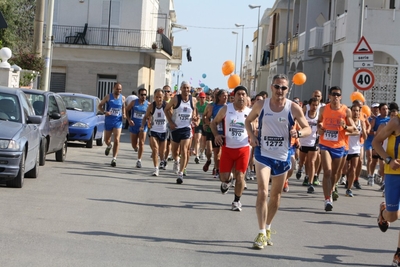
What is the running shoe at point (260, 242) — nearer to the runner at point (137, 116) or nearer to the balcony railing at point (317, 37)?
the runner at point (137, 116)

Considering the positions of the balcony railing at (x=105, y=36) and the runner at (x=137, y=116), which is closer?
the runner at (x=137, y=116)

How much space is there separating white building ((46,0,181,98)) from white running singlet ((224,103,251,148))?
118 feet

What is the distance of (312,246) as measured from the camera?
9.60 metres

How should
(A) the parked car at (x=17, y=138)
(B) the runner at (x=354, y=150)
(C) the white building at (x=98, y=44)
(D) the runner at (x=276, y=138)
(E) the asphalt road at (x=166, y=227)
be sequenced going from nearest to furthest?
(E) the asphalt road at (x=166, y=227), (D) the runner at (x=276, y=138), (A) the parked car at (x=17, y=138), (B) the runner at (x=354, y=150), (C) the white building at (x=98, y=44)

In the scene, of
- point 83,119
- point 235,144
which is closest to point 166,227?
point 235,144

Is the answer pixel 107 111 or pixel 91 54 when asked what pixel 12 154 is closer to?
pixel 107 111

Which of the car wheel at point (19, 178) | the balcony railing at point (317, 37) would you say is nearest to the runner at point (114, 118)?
the car wheel at point (19, 178)

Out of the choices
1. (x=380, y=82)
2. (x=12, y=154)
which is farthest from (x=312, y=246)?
(x=380, y=82)

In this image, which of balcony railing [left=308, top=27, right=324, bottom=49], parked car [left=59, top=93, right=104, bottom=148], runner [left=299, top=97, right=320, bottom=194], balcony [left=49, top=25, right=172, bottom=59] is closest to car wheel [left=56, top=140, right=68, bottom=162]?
parked car [left=59, top=93, right=104, bottom=148]

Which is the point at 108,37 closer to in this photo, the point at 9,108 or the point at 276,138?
the point at 9,108

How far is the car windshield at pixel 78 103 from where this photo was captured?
26.0m

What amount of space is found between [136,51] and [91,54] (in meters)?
2.80

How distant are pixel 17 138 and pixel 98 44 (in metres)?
37.0

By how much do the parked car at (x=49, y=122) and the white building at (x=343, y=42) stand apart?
1111 cm
